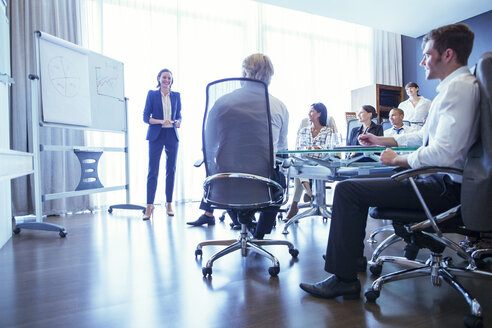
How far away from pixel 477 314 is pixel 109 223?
2926mm

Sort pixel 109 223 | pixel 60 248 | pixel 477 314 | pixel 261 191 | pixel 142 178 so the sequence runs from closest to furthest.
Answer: pixel 477 314 → pixel 261 191 → pixel 60 248 → pixel 109 223 → pixel 142 178

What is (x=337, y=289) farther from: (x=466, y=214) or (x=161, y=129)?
(x=161, y=129)

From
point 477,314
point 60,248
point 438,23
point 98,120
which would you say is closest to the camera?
point 477,314

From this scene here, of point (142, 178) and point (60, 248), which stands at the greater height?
point (142, 178)

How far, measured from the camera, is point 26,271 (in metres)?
1.82

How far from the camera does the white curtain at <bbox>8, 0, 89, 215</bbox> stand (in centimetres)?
350

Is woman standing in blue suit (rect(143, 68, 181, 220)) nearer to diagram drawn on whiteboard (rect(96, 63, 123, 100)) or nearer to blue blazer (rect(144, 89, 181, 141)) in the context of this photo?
blue blazer (rect(144, 89, 181, 141))

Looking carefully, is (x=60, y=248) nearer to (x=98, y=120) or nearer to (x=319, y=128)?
(x=98, y=120)

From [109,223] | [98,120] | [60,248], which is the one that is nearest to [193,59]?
[98,120]

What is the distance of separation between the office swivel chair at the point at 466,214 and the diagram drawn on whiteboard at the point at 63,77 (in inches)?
111

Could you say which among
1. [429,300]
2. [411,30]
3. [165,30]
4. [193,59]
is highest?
[411,30]

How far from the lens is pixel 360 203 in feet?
4.41

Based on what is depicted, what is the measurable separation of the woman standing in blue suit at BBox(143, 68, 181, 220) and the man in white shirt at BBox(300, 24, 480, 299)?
2397 mm

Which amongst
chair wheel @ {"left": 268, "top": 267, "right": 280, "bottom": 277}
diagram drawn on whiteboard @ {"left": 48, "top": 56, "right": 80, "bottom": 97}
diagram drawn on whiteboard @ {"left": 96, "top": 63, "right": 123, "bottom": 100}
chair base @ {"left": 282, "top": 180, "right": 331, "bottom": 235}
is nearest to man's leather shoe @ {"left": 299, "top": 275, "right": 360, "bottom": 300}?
chair wheel @ {"left": 268, "top": 267, "right": 280, "bottom": 277}
